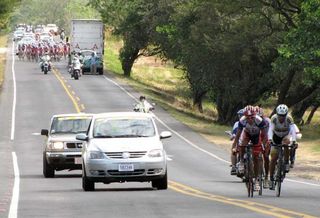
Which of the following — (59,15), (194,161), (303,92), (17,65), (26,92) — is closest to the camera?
(194,161)

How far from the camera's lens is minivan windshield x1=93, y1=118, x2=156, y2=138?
22.2 meters

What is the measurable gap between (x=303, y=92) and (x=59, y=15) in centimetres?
14175

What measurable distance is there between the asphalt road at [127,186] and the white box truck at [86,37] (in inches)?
707

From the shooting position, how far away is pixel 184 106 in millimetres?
74750

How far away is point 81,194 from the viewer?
69.5ft

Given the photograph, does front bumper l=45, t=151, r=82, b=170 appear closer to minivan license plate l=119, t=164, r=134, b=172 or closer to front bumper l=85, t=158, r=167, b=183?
front bumper l=85, t=158, r=167, b=183

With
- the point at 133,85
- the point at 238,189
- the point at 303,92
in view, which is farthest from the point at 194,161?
the point at 133,85

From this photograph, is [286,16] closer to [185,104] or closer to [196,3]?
[196,3]

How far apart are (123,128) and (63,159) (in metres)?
5.40

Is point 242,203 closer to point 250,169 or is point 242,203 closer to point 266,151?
point 250,169

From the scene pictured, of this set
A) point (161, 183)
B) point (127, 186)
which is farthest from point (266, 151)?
point (127, 186)

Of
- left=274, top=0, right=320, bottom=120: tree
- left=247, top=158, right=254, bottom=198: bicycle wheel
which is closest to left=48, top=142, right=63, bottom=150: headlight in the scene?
left=247, top=158, right=254, bottom=198: bicycle wheel

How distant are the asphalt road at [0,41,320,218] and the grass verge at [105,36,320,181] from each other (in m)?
1.14

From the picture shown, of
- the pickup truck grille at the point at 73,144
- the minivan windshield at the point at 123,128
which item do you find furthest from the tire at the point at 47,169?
the minivan windshield at the point at 123,128
